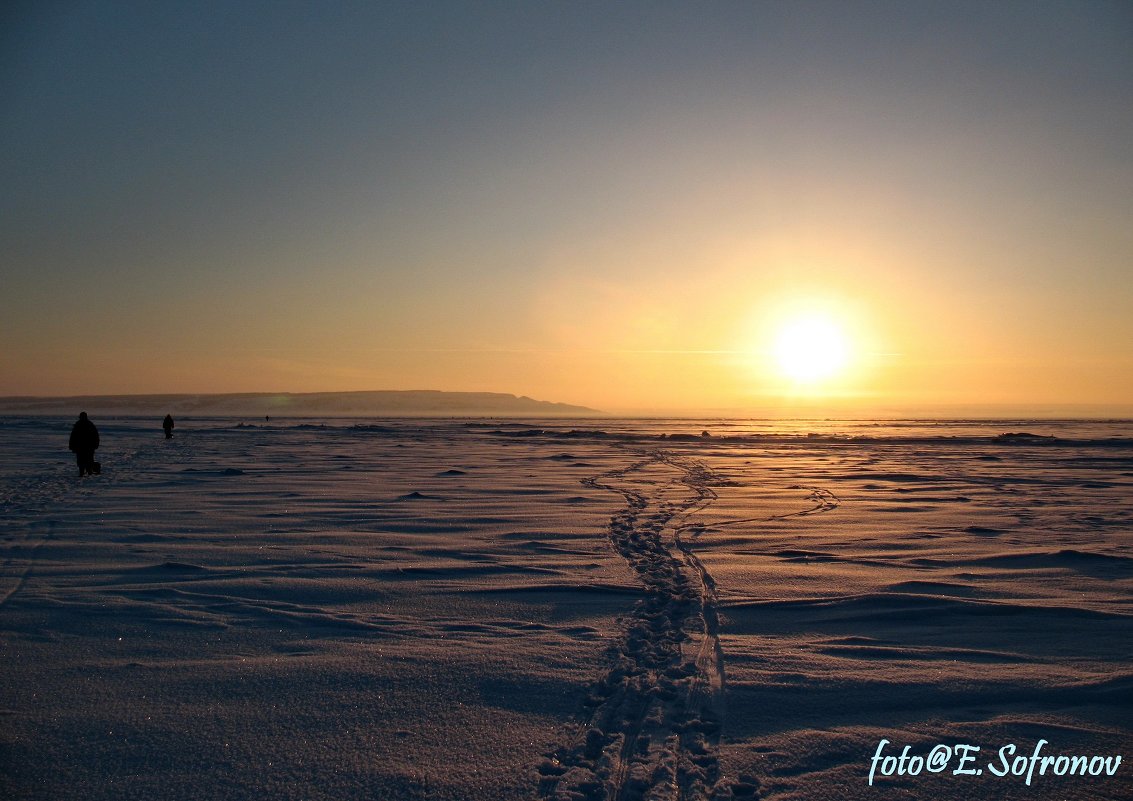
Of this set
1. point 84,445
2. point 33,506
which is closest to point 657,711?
point 33,506

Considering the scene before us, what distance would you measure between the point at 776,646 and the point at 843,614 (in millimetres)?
1262

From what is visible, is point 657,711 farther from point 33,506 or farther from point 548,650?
point 33,506

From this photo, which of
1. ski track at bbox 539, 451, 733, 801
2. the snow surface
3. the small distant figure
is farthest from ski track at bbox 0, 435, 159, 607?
ski track at bbox 539, 451, 733, 801

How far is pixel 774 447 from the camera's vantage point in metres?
35.6

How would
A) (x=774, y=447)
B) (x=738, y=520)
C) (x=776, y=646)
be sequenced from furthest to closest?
1. (x=774, y=447)
2. (x=738, y=520)
3. (x=776, y=646)

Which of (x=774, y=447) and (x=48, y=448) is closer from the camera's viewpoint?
(x=48, y=448)

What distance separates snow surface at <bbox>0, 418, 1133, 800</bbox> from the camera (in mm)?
3801

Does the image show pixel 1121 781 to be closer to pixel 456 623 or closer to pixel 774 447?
pixel 456 623

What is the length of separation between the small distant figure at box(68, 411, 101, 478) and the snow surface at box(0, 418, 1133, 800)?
20.7 ft

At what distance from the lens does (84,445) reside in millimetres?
18250

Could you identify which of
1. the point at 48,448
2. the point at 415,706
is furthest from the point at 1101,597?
the point at 48,448

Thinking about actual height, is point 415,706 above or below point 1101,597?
below

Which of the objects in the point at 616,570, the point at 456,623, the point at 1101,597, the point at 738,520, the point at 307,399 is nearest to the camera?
the point at 456,623

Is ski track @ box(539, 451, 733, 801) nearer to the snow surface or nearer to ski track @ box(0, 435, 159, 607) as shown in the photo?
the snow surface
